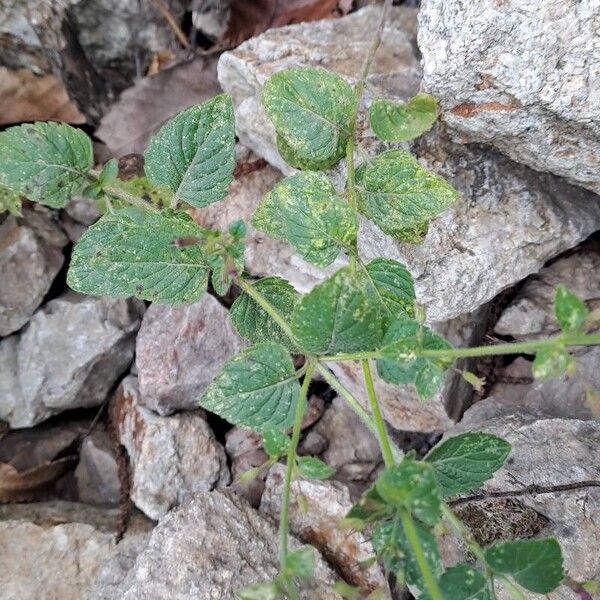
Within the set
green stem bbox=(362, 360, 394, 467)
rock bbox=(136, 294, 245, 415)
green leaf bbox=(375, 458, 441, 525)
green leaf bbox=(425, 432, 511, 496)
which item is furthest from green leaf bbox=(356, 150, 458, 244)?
rock bbox=(136, 294, 245, 415)

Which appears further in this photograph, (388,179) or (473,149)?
(473,149)

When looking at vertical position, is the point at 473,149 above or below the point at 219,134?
below

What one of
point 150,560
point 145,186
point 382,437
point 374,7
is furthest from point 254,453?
point 374,7

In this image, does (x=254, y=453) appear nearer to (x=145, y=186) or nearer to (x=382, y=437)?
(x=145, y=186)

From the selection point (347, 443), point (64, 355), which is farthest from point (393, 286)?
point (64, 355)

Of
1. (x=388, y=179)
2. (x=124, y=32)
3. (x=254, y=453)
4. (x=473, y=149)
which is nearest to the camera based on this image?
(x=388, y=179)

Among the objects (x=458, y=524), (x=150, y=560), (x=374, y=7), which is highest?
(x=374, y=7)

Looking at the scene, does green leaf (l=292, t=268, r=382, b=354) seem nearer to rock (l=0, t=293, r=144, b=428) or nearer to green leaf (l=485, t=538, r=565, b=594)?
green leaf (l=485, t=538, r=565, b=594)
